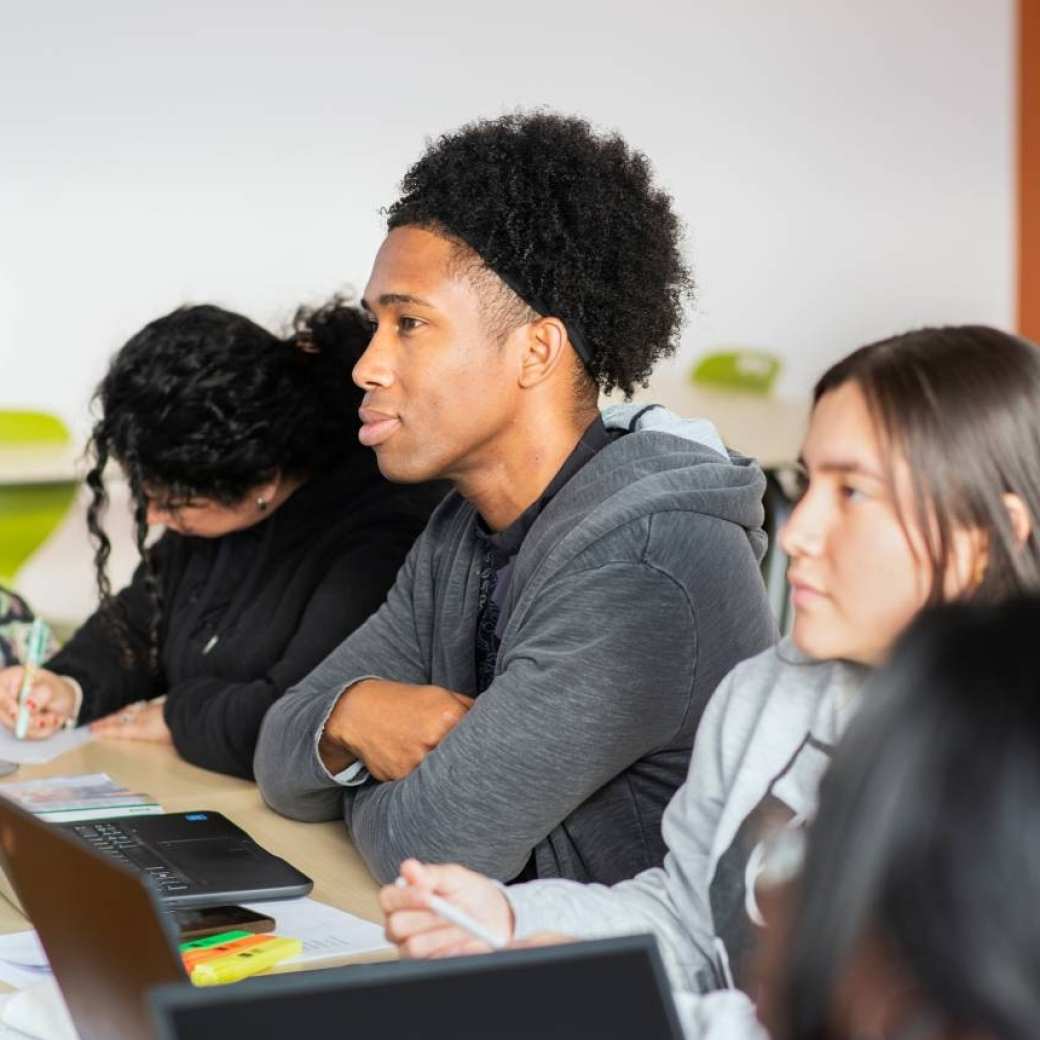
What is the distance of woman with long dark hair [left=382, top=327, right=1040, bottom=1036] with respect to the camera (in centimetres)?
104

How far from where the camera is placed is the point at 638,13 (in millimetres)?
3836

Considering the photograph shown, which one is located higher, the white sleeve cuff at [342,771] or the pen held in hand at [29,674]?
the white sleeve cuff at [342,771]

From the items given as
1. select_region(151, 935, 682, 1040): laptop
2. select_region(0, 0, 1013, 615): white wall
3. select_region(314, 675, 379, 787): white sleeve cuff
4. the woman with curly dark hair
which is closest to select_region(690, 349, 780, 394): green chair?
select_region(0, 0, 1013, 615): white wall

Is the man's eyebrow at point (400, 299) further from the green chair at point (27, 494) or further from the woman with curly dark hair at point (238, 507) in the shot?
the green chair at point (27, 494)

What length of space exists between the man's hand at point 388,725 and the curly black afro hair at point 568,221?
1.36 ft

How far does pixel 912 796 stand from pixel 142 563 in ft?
6.67

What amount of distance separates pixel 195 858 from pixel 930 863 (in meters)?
1.12

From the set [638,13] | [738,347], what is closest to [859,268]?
[738,347]

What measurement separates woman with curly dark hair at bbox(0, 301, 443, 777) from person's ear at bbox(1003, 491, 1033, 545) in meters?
1.22

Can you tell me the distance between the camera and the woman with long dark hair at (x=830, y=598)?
104cm

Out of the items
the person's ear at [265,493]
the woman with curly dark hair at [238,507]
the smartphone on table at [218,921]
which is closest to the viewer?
the smartphone on table at [218,921]

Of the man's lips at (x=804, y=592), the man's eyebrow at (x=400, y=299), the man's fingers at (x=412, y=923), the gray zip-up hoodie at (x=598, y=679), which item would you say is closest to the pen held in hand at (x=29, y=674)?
the gray zip-up hoodie at (x=598, y=679)

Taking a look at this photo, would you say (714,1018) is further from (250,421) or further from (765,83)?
(765,83)

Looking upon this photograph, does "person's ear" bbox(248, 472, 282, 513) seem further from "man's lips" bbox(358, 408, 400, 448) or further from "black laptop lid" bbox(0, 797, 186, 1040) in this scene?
"black laptop lid" bbox(0, 797, 186, 1040)
